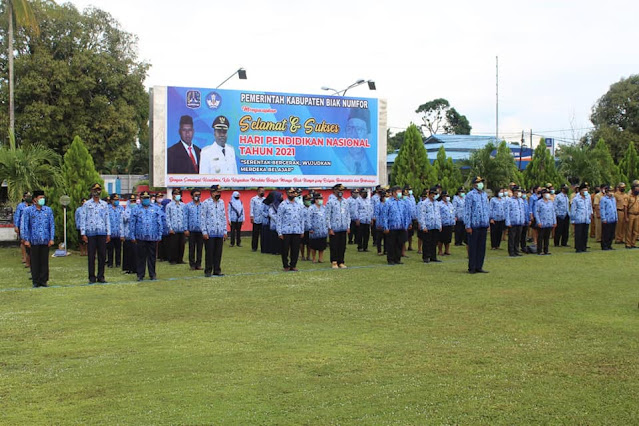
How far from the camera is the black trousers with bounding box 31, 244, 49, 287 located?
472 inches

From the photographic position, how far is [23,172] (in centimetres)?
1927

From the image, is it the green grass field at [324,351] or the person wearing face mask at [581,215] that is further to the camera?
the person wearing face mask at [581,215]

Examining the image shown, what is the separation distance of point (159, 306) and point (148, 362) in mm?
3284

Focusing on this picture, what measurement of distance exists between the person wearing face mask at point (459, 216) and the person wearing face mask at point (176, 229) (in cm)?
749

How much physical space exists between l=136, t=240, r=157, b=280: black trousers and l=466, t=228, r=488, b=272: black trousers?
621cm

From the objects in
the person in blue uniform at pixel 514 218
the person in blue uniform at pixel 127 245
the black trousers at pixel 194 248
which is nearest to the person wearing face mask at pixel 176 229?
the black trousers at pixel 194 248

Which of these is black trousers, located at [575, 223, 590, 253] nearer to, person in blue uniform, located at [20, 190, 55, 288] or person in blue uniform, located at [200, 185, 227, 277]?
person in blue uniform, located at [200, 185, 227, 277]

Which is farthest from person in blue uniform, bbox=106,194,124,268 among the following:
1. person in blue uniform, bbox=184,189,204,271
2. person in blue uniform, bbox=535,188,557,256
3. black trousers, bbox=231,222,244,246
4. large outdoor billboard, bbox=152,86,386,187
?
person in blue uniform, bbox=535,188,557,256

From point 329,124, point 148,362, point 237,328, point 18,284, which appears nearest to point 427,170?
point 329,124

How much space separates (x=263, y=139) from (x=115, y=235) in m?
9.11

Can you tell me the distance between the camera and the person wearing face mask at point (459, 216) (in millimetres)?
18391

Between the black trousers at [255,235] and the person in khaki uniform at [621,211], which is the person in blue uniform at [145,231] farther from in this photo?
the person in khaki uniform at [621,211]

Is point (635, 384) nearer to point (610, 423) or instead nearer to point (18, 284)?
point (610, 423)

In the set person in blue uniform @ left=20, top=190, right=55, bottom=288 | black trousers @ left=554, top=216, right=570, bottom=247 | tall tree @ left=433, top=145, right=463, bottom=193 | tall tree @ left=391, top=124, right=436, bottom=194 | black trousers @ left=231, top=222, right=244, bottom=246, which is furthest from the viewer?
tall tree @ left=433, top=145, right=463, bottom=193
